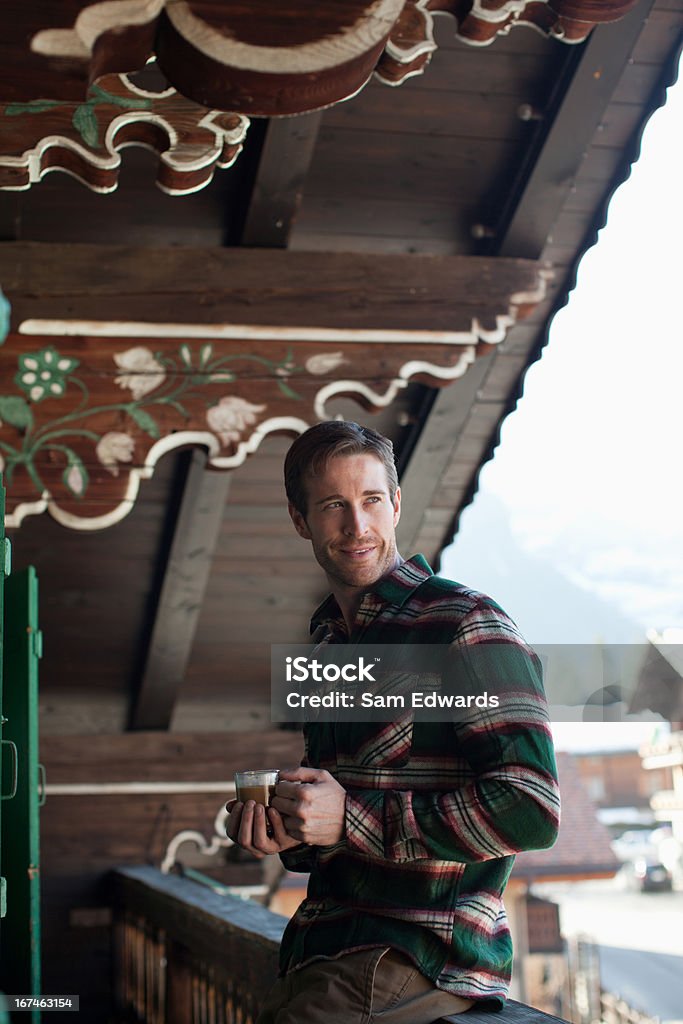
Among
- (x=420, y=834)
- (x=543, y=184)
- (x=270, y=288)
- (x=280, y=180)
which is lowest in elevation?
(x=420, y=834)

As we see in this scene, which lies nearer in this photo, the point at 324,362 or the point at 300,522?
the point at 300,522

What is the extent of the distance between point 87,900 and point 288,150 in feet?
11.0

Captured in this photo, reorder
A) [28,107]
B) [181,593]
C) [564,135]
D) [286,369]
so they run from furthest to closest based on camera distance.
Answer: [181,593] → [564,135] → [286,369] → [28,107]

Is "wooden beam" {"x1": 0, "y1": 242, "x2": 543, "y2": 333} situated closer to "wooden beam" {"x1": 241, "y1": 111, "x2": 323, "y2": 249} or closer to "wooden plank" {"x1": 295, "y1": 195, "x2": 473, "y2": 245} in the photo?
"wooden beam" {"x1": 241, "y1": 111, "x2": 323, "y2": 249}

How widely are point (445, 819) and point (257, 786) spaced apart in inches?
9.5

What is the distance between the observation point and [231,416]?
323 cm

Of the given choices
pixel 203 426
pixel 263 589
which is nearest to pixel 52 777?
pixel 263 589

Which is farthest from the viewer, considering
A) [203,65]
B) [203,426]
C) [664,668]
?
[664,668]

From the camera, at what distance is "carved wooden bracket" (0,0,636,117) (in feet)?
5.05

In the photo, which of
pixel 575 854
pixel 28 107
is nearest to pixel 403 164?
pixel 28 107

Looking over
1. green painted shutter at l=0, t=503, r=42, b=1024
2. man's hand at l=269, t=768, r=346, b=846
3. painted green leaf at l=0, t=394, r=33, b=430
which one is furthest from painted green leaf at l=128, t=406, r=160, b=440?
man's hand at l=269, t=768, r=346, b=846

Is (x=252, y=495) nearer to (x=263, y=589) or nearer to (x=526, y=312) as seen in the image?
(x=263, y=589)

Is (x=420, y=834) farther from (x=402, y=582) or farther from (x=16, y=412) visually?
(x=16, y=412)

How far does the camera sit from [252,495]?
4.64 m
